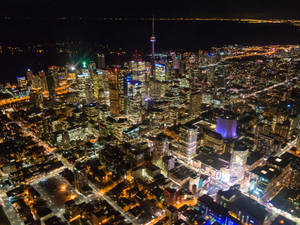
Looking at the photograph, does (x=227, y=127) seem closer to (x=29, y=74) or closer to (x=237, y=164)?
(x=237, y=164)

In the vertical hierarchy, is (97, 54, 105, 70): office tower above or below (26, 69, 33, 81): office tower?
above

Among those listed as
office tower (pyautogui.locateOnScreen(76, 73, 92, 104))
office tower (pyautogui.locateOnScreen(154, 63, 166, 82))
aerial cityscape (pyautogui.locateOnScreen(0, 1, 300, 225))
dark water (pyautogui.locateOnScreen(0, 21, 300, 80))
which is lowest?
aerial cityscape (pyautogui.locateOnScreen(0, 1, 300, 225))

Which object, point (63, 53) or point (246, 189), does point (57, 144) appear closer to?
point (246, 189)

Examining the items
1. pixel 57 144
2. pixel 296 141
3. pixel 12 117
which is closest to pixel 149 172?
pixel 57 144

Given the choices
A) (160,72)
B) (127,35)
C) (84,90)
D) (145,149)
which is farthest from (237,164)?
(127,35)

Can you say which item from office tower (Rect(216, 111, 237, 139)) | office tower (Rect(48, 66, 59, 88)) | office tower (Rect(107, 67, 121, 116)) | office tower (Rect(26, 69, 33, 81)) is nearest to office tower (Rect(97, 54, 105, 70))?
office tower (Rect(48, 66, 59, 88))

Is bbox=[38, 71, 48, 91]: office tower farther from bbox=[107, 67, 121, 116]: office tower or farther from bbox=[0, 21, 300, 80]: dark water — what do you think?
bbox=[107, 67, 121, 116]: office tower
